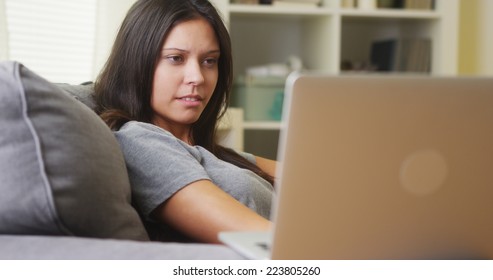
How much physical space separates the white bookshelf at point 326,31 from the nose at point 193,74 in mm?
1655

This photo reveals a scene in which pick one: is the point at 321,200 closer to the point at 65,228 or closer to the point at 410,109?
the point at 410,109

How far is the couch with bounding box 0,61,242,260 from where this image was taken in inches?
32.0

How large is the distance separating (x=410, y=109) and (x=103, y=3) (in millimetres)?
2421

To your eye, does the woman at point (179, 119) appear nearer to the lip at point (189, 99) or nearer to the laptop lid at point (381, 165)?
the lip at point (189, 99)

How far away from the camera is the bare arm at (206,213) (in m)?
1.13

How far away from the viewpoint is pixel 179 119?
160 centimetres

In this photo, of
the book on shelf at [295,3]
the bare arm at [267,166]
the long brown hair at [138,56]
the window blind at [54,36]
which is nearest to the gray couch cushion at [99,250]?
the long brown hair at [138,56]

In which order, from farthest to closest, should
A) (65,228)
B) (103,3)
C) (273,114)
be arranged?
1. (273,114)
2. (103,3)
3. (65,228)

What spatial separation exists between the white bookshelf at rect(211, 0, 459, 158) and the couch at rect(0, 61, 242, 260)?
2297mm

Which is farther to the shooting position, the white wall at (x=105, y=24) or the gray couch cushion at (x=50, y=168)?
the white wall at (x=105, y=24)

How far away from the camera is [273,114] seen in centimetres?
333

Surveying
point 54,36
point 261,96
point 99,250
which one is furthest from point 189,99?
point 261,96

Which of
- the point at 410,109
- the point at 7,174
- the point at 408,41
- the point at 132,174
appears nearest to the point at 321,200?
the point at 410,109

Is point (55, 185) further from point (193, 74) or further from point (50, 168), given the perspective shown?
point (193, 74)
